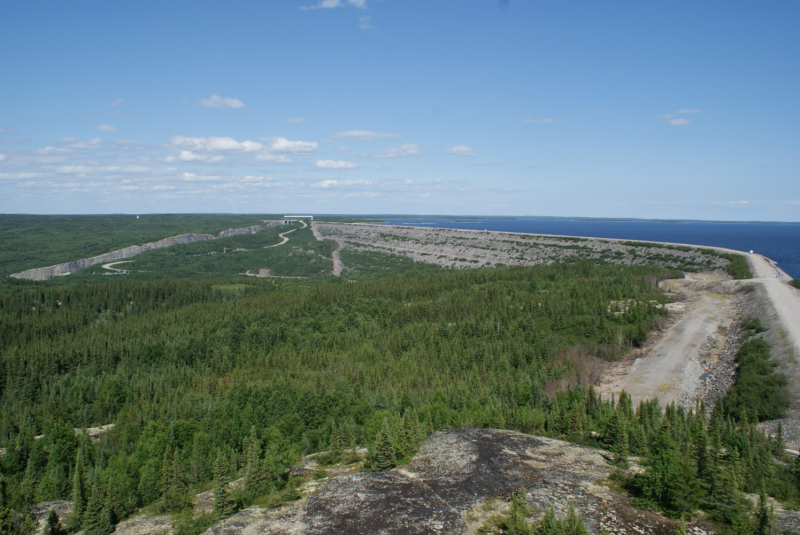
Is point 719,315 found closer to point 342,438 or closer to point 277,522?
point 342,438

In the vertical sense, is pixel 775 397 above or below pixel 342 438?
above

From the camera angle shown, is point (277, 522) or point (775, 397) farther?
point (775, 397)

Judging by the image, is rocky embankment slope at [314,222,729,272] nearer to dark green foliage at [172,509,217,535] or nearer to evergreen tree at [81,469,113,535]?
dark green foliage at [172,509,217,535]

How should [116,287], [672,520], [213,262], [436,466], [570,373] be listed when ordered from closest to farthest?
[672,520], [436,466], [570,373], [116,287], [213,262]

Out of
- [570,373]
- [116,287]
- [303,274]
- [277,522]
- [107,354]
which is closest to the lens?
[277,522]

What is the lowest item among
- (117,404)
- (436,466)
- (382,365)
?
(117,404)

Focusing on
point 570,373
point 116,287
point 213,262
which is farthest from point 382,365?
point 213,262
